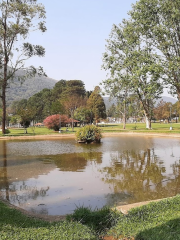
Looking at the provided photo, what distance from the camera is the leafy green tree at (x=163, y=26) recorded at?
22.3 meters

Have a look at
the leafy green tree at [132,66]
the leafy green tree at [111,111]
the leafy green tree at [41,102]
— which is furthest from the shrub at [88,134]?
the leafy green tree at [111,111]

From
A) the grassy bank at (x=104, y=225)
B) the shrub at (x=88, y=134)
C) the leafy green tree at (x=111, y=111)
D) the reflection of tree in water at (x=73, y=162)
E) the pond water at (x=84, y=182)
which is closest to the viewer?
the grassy bank at (x=104, y=225)

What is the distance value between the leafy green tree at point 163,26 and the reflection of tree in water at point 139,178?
1333cm

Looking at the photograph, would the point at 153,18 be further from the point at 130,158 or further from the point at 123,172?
the point at 123,172

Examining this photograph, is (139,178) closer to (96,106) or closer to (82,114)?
(82,114)

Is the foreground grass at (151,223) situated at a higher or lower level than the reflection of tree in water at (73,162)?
higher

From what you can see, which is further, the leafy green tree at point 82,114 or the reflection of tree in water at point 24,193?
the leafy green tree at point 82,114

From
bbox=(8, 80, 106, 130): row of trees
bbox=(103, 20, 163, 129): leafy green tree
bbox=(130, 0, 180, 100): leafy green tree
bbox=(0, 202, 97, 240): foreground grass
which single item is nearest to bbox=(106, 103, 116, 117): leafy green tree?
bbox=(8, 80, 106, 130): row of trees

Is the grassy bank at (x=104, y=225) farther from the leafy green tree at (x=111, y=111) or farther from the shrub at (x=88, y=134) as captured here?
the leafy green tree at (x=111, y=111)

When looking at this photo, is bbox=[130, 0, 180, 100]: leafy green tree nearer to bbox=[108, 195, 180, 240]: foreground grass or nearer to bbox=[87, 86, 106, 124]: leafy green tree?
bbox=[108, 195, 180, 240]: foreground grass

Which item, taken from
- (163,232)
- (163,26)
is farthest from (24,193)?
(163,26)

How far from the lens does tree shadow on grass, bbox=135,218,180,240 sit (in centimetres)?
338

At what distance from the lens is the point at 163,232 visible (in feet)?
11.5

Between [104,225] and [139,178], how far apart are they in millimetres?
4350
